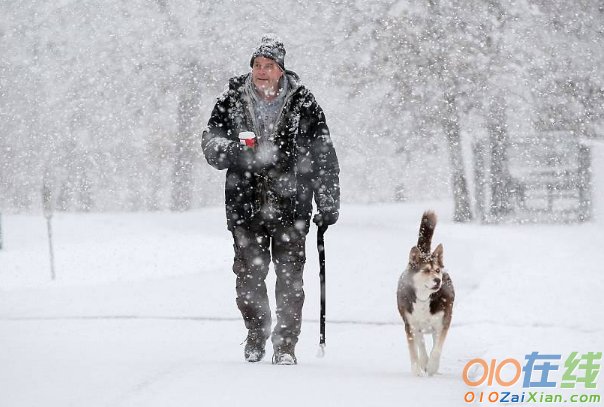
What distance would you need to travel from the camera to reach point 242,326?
8.02 metres

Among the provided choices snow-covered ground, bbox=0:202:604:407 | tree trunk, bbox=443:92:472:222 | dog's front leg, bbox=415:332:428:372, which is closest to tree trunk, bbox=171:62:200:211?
snow-covered ground, bbox=0:202:604:407

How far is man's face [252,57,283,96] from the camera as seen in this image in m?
5.56

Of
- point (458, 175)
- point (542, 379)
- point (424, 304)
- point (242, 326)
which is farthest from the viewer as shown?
point (458, 175)

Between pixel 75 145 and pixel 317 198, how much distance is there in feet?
87.4

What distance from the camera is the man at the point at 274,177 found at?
5.58 metres

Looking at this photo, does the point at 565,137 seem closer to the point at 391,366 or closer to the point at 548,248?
the point at 548,248

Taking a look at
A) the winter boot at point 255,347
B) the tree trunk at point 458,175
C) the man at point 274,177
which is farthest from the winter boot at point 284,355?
the tree trunk at point 458,175

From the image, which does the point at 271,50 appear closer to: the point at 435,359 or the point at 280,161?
the point at 280,161

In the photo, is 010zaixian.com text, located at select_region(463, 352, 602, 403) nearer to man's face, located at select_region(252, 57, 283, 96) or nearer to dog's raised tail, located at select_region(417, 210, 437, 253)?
dog's raised tail, located at select_region(417, 210, 437, 253)

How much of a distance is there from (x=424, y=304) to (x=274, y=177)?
133cm

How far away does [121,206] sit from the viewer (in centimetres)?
4156

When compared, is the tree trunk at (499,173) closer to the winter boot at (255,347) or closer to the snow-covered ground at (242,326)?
the snow-covered ground at (242,326)

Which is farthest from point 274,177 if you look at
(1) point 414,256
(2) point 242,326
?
(2) point 242,326

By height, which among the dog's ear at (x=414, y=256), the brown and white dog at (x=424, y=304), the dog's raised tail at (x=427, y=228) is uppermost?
the dog's raised tail at (x=427, y=228)
